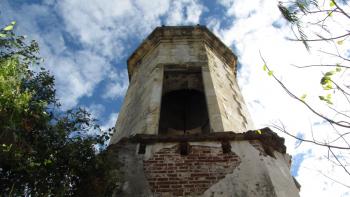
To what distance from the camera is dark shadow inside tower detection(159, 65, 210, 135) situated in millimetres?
9023

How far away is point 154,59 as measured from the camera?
9.63 metres

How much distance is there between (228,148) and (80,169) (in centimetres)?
229

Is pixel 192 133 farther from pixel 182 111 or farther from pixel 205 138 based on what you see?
pixel 182 111

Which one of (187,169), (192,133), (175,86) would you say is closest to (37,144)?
(187,169)

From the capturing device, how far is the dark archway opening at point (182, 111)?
9.38 metres

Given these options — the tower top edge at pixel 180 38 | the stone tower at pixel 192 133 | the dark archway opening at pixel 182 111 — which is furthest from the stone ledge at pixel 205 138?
the tower top edge at pixel 180 38

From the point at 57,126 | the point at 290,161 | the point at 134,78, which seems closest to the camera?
the point at 57,126

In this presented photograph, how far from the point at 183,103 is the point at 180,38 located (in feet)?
6.13

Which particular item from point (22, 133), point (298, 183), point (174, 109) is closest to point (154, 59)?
point (174, 109)

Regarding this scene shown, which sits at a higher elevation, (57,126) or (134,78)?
(134,78)

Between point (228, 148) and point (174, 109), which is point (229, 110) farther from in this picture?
point (174, 109)

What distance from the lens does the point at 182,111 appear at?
33.1 ft

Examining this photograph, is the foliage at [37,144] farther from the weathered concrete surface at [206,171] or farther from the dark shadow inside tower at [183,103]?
the dark shadow inside tower at [183,103]

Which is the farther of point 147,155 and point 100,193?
point 147,155
